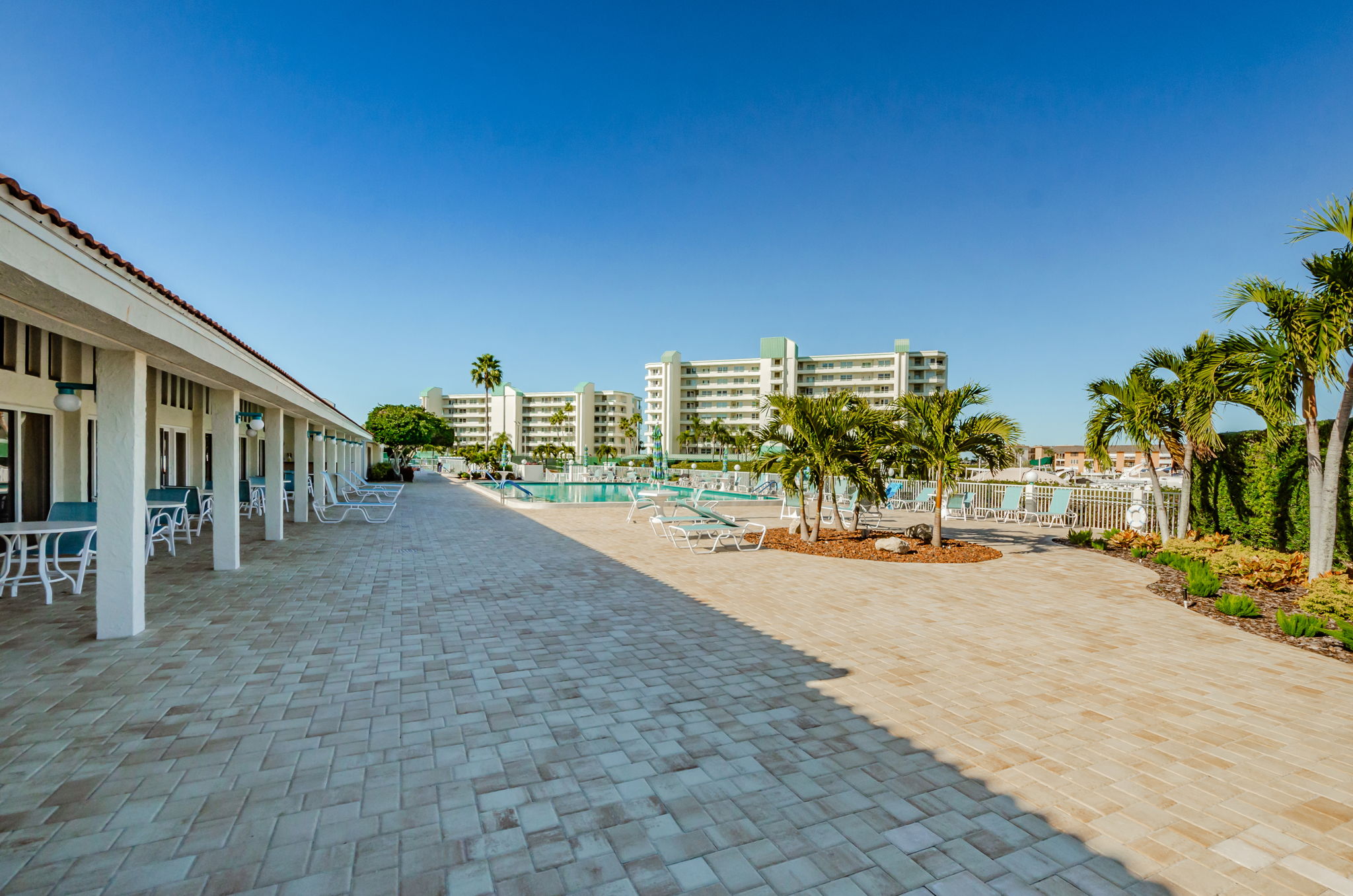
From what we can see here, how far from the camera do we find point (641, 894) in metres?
2.24

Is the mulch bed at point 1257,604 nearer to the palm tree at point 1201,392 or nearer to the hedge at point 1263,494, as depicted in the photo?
the hedge at point 1263,494

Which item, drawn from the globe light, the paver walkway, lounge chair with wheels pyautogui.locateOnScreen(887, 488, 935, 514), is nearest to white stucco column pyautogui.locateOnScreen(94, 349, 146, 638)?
the paver walkway

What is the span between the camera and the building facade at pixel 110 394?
3.61 metres

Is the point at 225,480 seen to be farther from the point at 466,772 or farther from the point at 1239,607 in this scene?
the point at 1239,607

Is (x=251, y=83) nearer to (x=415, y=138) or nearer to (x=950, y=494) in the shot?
(x=415, y=138)

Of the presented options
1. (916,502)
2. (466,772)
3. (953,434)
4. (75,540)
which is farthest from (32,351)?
(916,502)

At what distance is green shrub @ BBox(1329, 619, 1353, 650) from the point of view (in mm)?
5180

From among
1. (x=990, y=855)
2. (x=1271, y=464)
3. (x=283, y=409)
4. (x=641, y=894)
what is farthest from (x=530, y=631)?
(x=1271, y=464)

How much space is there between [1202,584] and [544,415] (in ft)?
401

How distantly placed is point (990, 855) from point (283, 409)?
537 inches

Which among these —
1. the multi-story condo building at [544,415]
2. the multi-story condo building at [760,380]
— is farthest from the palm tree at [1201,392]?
the multi-story condo building at [544,415]

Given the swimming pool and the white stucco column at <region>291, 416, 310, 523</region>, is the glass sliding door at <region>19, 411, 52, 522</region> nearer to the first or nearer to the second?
the white stucco column at <region>291, 416, 310, 523</region>

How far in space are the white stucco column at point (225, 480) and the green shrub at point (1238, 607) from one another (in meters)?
12.0

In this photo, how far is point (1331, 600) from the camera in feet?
19.0
